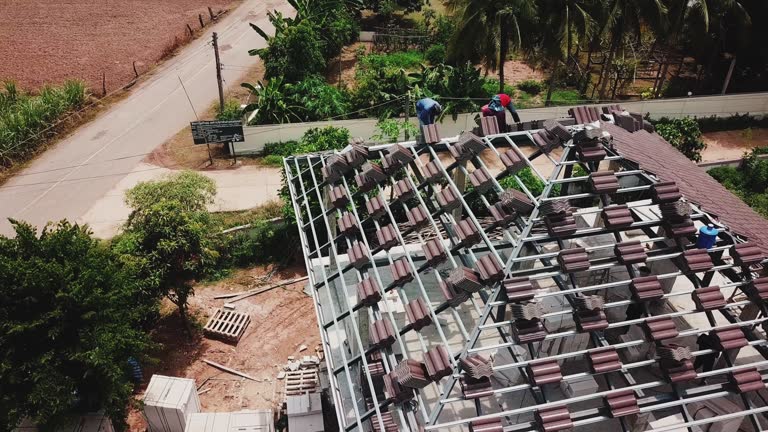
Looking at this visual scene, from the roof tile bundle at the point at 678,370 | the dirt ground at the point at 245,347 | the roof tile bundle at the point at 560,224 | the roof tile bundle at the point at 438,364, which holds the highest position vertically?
the roof tile bundle at the point at 560,224

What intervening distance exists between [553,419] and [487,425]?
1.21 metres

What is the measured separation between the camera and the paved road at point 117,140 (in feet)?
88.8

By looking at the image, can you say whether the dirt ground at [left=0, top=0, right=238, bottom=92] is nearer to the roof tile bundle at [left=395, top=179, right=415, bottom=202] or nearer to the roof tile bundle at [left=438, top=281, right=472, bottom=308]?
the roof tile bundle at [left=395, top=179, right=415, bottom=202]

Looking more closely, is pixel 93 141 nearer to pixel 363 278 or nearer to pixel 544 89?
pixel 363 278

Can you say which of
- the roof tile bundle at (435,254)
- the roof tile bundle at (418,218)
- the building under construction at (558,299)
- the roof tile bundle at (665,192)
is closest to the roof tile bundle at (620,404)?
the building under construction at (558,299)

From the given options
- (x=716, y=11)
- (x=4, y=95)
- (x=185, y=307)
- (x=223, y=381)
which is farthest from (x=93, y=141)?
(x=716, y=11)

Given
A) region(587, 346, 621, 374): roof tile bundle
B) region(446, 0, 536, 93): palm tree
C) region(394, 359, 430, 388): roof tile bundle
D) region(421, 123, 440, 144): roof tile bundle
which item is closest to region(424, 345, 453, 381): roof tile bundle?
region(394, 359, 430, 388): roof tile bundle

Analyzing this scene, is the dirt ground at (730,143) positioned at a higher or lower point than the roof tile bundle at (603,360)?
lower

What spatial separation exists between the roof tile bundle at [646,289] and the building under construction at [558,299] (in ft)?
0.14

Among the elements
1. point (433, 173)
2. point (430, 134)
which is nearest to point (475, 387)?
point (433, 173)

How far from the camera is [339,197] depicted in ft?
50.3

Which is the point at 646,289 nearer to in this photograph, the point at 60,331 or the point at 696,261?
the point at 696,261

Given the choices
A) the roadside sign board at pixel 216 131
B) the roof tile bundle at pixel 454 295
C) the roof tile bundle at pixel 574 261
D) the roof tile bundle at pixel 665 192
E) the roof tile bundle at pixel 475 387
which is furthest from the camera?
the roadside sign board at pixel 216 131

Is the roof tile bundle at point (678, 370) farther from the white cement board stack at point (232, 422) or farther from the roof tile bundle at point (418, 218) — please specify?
→ the white cement board stack at point (232, 422)
